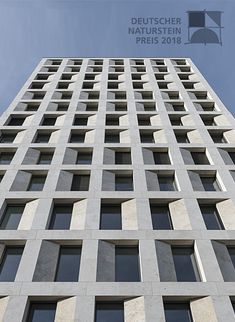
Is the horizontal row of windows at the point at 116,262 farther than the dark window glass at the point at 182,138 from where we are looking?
No

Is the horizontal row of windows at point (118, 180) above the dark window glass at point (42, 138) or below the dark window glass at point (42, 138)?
below

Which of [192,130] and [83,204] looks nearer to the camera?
[83,204]

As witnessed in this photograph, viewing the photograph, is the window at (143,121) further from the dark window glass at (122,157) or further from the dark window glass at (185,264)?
the dark window glass at (185,264)

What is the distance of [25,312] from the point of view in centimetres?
1352

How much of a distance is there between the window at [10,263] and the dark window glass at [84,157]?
8690 mm

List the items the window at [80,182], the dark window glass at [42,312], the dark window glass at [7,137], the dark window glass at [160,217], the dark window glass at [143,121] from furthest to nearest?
the dark window glass at [143,121] → the dark window glass at [7,137] → the window at [80,182] → the dark window glass at [160,217] → the dark window glass at [42,312]

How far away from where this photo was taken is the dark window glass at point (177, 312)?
13.9 m

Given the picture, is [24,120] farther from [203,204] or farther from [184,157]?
[203,204]

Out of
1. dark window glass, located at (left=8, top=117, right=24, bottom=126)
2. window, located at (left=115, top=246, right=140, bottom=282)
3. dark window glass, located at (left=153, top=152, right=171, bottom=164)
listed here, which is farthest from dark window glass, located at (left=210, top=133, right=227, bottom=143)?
dark window glass, located at (left=8, top=117, right=24, bottom=126)

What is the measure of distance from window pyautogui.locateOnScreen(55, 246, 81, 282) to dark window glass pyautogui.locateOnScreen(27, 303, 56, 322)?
4.84 ft

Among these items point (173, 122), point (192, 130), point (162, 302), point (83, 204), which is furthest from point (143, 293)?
point (173, 122)

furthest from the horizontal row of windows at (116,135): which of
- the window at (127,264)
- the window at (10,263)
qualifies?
the window at (10,263)

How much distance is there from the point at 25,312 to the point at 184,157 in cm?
1442

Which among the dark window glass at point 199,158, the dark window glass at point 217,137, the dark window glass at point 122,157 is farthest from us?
the dark window glass at point 217,137
